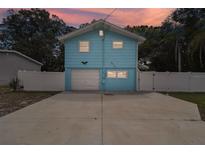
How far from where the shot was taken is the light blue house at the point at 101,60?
21.7 meters

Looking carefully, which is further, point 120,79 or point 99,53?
point 120,79

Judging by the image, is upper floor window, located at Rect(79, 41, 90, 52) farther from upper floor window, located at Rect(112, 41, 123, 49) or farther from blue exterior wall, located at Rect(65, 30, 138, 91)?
upper floor window, located at Rect(112, 41, 123, 49)

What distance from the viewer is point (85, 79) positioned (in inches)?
859

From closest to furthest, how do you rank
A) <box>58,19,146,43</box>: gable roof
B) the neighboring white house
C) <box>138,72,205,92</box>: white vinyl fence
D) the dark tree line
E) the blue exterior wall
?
<box>58,19,146,43</box>: gable roof < <box>138,72,205,92</box>: white vinyl fence < the blue exterior wall < the dark tree line < the neighboring white house

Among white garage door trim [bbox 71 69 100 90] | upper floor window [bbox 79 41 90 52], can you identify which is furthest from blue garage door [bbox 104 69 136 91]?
upper floor window [bbox 79 41 90 52]

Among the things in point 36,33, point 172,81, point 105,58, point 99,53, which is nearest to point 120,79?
point 105,58

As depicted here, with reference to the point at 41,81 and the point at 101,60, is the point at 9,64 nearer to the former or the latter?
the point at 41,81

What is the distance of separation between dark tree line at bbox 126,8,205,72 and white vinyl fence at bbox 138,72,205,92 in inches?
141

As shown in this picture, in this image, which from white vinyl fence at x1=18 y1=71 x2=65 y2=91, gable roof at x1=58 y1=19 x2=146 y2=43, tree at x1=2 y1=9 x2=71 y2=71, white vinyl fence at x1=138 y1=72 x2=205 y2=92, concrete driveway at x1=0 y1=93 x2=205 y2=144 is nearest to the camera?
concrete driveway at x1=0 y1=93 x2=205 y2=144

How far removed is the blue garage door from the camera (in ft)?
71.4

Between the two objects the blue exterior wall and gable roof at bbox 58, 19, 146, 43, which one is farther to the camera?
the blue exterior wall

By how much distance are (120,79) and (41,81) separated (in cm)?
640

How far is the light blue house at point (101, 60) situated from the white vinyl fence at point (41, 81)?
62 cm

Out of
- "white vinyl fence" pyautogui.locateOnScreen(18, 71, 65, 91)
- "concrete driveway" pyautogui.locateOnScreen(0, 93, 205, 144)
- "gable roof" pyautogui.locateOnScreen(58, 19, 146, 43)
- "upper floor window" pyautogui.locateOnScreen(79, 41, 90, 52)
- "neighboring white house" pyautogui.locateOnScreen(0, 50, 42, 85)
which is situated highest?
"gable roof" pyautogui.locateOnScreen(58, 19, 146, 43)
